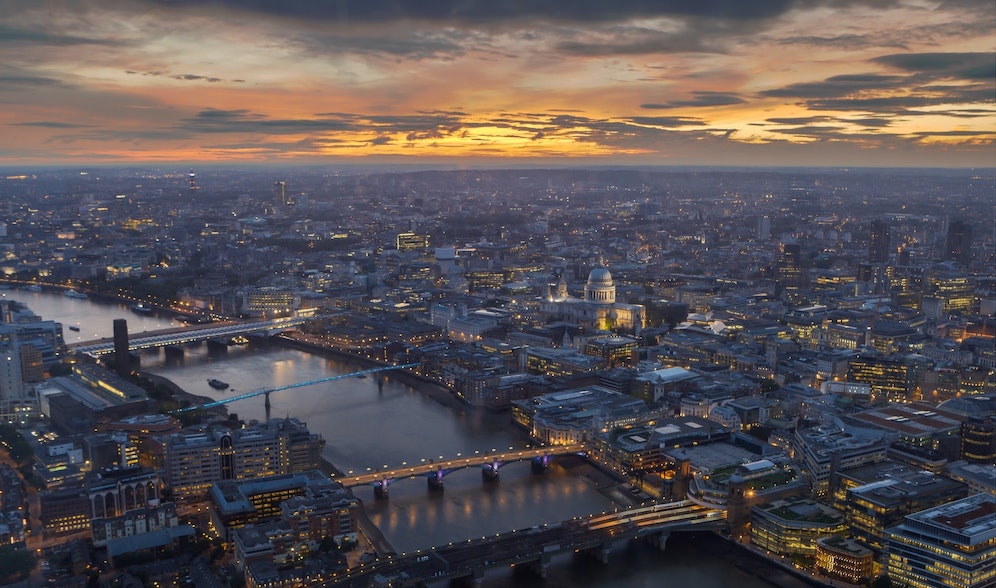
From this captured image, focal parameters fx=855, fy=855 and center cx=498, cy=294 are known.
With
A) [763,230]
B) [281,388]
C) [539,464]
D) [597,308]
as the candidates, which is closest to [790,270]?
[597,308]

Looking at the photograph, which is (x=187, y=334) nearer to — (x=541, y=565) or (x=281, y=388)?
(x=281, y=388)

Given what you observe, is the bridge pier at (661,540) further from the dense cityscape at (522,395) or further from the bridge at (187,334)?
the bridge at (187,334)

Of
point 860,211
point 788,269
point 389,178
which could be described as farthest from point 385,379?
point 389,178

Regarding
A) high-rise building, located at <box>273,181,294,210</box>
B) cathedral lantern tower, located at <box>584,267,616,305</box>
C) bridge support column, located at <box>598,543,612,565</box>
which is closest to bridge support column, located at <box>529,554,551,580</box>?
bridge support column, located at <box>598,543,612,565</box>

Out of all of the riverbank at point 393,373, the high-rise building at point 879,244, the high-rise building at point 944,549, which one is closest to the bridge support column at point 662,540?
the high-rise building at point 944,549

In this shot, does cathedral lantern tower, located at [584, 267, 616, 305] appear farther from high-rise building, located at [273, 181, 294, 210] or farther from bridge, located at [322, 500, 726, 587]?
high-rise building, located at [273, 181, 294, 210]

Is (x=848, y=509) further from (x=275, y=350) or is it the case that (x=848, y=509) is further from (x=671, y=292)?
(x=671, y=292)
